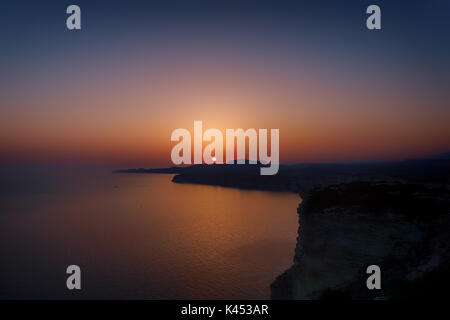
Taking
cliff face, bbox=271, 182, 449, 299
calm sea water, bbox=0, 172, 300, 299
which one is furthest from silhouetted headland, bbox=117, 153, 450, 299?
calm sea water, bbox=0, 172, 300, 299

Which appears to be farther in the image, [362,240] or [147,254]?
[147,254]

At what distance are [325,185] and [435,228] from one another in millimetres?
9701

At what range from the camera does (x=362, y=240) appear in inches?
733

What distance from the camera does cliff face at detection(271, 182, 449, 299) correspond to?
16.4m

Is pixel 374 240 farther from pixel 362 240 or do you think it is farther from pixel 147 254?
pixel 147 254

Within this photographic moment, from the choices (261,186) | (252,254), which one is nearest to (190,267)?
(252,254)

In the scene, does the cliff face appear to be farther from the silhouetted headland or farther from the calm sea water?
the calm sea water

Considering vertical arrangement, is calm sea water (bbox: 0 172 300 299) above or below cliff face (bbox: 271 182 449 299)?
below

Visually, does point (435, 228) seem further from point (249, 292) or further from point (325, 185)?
point (249, 292)

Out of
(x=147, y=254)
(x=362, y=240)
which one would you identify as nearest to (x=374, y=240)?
(x=362, y=240)

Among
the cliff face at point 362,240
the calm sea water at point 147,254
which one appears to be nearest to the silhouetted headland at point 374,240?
the cliff face at point 362,240

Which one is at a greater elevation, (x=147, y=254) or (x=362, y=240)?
(x=362, y=240)

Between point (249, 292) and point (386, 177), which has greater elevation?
point (386, 177)

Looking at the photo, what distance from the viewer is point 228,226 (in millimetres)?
63938
